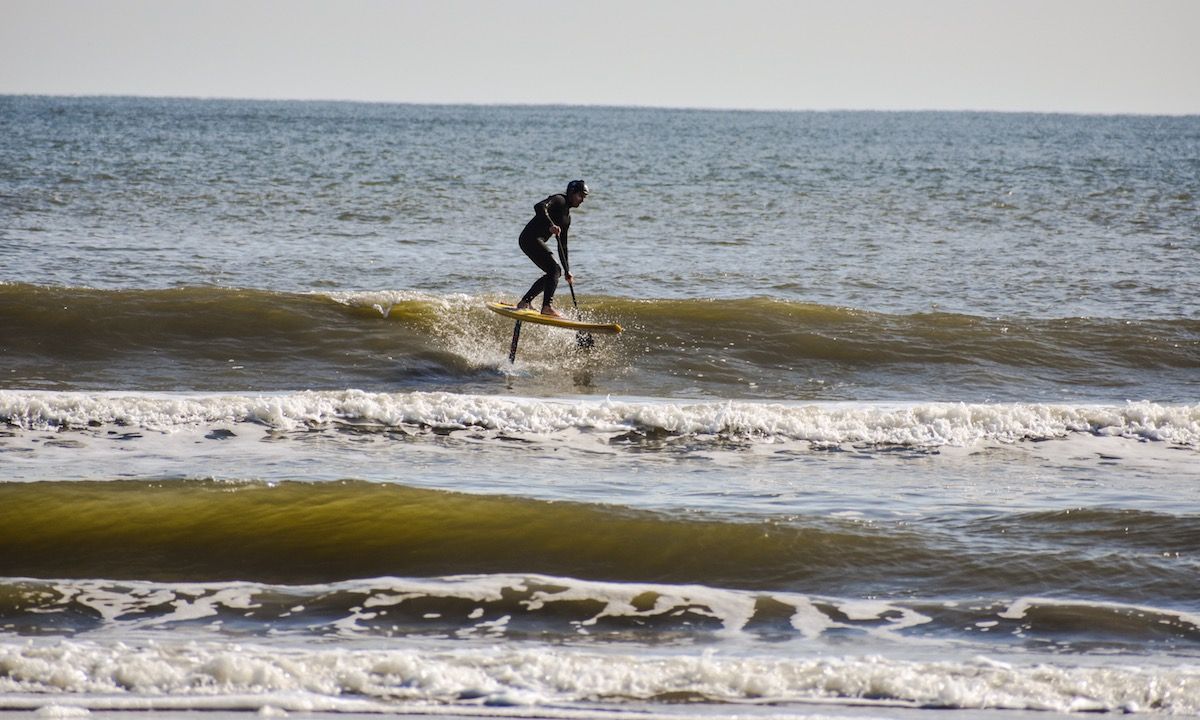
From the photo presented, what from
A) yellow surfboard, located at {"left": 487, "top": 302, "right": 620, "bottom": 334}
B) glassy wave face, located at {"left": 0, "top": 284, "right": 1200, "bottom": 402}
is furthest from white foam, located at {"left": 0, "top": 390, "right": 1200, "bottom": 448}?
yellow surfboard, located at {"left": 487, "top": 302, "right": 620, "bottom": 334}

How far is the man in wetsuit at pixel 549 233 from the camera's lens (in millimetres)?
12789

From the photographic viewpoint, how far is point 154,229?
25047mm

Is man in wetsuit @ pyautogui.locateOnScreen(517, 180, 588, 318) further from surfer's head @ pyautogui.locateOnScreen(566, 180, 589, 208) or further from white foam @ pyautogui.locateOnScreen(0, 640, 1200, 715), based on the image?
white foam @ pyautogui.locateOnScreen(0, 640, 1200, 715)

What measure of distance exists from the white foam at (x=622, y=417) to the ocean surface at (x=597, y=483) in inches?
1.6

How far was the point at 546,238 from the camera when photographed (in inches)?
525

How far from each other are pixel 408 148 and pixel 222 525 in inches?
2308

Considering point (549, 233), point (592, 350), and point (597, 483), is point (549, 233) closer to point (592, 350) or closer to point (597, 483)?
point (592, 350)

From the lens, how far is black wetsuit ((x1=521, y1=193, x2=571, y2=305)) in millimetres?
12961

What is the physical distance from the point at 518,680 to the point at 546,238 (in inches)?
321

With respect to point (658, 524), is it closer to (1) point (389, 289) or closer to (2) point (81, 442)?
(2) point (81, 442)

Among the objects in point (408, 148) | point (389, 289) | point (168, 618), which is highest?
point (408, 148)

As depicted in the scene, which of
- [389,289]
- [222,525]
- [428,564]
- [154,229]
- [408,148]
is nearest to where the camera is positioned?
[428,564]

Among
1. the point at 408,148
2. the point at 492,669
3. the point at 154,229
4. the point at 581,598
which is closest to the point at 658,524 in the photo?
the point at 581,598

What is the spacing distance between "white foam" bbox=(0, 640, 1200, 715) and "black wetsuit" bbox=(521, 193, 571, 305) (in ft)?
24.6
